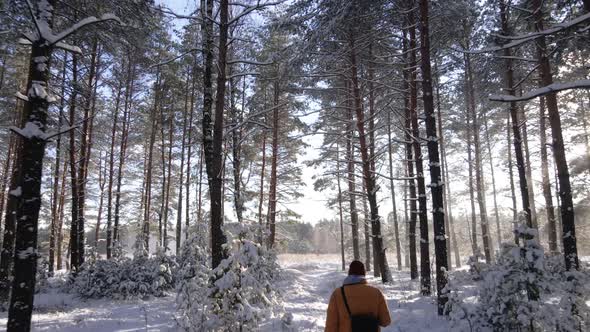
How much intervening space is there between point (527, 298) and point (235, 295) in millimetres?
4883

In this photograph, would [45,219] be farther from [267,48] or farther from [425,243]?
[425,243]

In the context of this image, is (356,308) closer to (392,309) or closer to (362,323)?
(362,323)

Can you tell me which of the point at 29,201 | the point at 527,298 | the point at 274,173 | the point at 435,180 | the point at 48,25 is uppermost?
the point at 48,25

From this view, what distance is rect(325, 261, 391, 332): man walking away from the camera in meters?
3.82

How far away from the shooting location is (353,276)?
156 inches

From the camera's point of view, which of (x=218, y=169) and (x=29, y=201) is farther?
(x=218, y=169)

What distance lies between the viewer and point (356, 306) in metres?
3.85

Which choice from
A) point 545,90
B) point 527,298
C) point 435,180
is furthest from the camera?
point 435,180

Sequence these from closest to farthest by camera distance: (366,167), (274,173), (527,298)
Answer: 1. (527,298)
2. (366,167)
3. (274,173)

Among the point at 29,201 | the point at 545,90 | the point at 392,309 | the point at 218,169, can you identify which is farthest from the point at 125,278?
the point at 545,90

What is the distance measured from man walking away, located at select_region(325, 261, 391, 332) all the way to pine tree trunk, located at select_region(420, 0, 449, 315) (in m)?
4.24

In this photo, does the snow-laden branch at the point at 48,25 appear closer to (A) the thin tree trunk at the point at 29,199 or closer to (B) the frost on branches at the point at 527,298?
(A) the thin tree trunk at the point at 29,199

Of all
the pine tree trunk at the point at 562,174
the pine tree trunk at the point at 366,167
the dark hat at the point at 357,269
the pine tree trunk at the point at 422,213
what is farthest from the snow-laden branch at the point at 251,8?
the pine tree trunk at the point at 562,174

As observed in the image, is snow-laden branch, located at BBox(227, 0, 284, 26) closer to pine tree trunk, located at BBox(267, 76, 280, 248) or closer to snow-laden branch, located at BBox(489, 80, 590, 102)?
snow-laden branch, located at BBox(489, 80, 590, 102)
